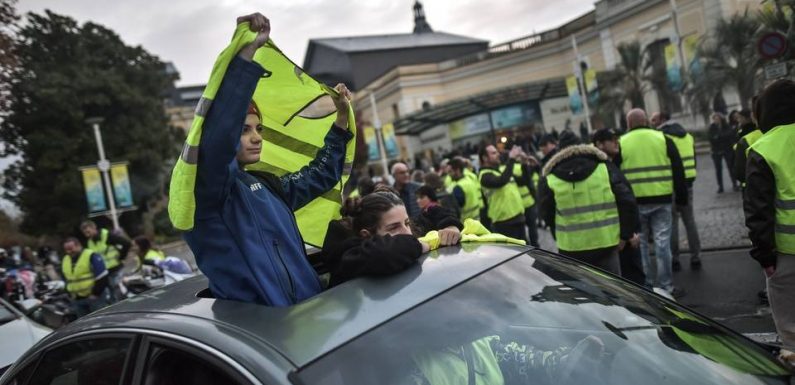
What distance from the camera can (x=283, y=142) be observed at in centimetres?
347

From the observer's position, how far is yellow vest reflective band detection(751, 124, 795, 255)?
3410mm

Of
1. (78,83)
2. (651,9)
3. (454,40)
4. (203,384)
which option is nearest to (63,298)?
(203,384)

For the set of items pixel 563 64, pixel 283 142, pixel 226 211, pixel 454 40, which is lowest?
pixel 226 211

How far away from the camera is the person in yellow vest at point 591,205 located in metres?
5.04

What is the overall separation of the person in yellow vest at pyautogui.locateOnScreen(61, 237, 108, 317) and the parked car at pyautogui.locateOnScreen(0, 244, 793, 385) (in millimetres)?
6829

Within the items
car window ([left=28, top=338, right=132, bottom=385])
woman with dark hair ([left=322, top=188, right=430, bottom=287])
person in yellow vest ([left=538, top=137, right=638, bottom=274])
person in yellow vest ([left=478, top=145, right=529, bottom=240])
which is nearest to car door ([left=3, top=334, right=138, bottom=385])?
car window ([left=28, top=338, right=132, bottom=385])

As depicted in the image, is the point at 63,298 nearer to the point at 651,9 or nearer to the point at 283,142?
the point at 283,142

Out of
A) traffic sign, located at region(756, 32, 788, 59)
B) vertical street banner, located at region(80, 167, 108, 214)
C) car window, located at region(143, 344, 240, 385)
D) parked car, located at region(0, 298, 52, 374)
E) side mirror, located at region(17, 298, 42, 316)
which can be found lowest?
parked car, located at region(0, 298, 52, 374)

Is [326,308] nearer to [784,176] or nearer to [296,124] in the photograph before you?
[296,124]

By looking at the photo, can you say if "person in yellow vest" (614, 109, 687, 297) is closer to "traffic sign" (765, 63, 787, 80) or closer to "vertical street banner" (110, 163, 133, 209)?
"traffic sign" (765, 63, 787, 80)

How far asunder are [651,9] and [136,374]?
133ft

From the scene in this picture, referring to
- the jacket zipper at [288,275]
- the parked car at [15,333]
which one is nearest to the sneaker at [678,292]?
the jacket zipper at [288,275]

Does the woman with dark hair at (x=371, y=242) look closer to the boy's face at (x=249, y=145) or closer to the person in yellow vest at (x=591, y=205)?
the boy's face at (x=249, y=145)

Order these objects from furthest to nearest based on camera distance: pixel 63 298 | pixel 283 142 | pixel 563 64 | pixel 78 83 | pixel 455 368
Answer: pixel 563 64
pixel 78 83
pixel 63 298
pixel 283 142
pixel 455 368
